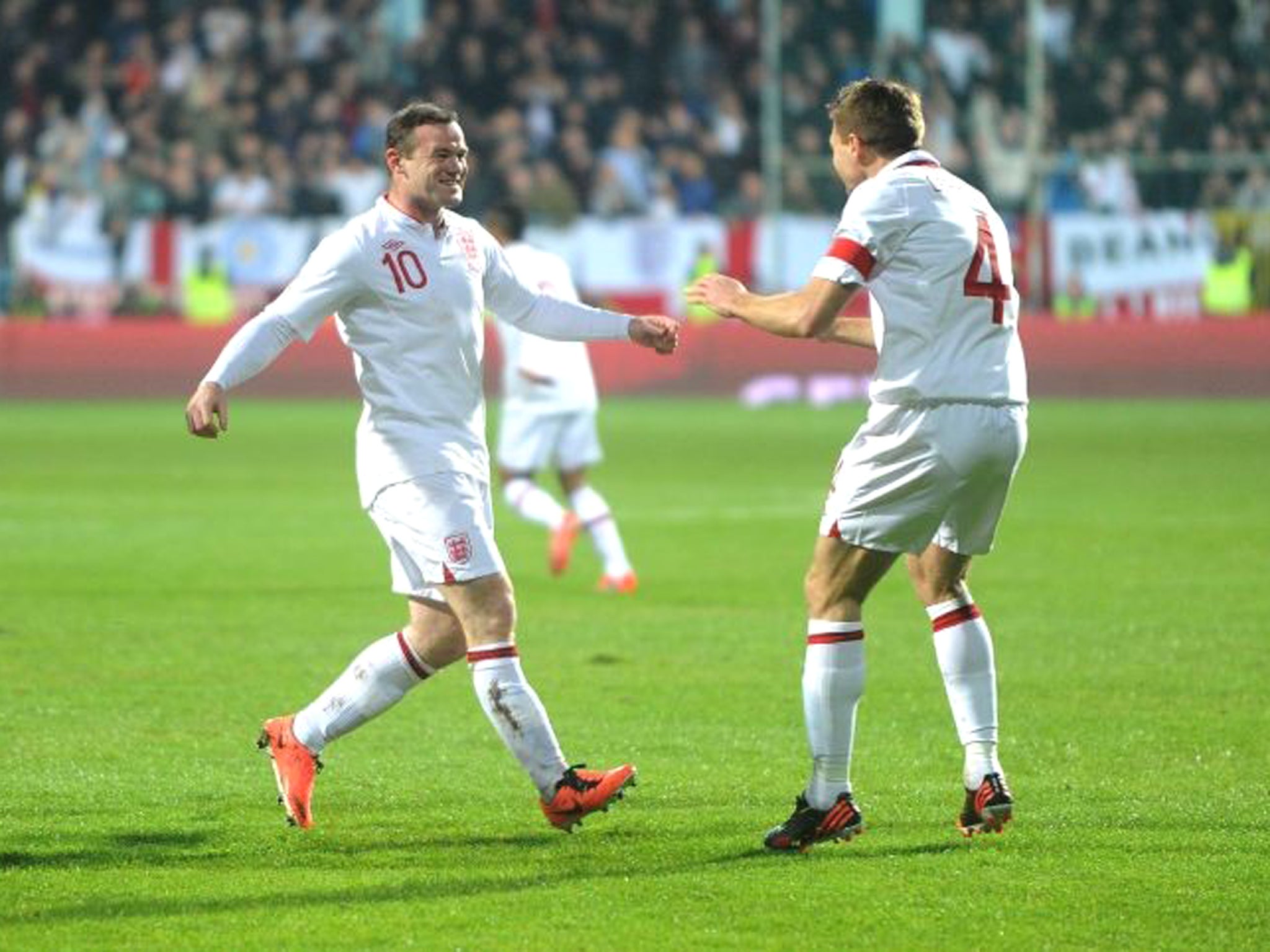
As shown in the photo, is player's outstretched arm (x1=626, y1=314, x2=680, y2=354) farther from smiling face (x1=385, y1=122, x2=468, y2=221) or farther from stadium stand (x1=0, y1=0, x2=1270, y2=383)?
stadium stand (x1=0, y1=0, x2=1270, y2=383)

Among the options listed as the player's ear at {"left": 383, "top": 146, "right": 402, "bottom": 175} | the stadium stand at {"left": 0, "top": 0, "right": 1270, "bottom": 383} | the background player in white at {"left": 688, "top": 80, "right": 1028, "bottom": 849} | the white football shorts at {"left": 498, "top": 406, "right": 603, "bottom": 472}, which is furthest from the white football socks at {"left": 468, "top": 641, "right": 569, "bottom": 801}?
the stadium stand at {"left": 0, "top": 0, "right": 1270, "bottom": 383}

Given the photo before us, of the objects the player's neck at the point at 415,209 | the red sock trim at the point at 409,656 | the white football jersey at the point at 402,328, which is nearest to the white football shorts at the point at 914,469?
the white football jersey at the point at 402,328

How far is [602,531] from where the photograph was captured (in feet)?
45.9

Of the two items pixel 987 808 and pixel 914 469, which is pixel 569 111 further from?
pixel 987 808

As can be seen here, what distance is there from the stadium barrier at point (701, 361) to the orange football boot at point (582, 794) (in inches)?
873

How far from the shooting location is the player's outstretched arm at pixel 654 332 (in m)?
7.59

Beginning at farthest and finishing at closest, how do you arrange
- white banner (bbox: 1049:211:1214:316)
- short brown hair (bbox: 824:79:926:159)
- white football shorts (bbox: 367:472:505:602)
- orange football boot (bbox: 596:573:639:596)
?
white banner (bbox: 1049:211:1214:316) < orange football boot (bbox: 596:573:639:596) < white football shorts (bbox: 367:472:505:602) < short brown hair (bbox: 824:79:926:159)

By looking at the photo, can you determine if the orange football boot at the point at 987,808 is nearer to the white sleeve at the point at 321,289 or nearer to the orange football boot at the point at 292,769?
the orange football boot at the point at 292,769

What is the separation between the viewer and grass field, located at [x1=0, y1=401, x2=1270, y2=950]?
20.4 feet

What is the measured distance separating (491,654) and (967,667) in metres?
1.40

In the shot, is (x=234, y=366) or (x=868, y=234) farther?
(x=234, y=366)

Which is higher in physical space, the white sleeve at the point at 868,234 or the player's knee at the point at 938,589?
the white sleeve at the point at 868,234

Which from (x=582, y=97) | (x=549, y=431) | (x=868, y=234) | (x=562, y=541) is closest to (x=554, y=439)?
(x=549, y=431)

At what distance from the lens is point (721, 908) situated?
6.24m
